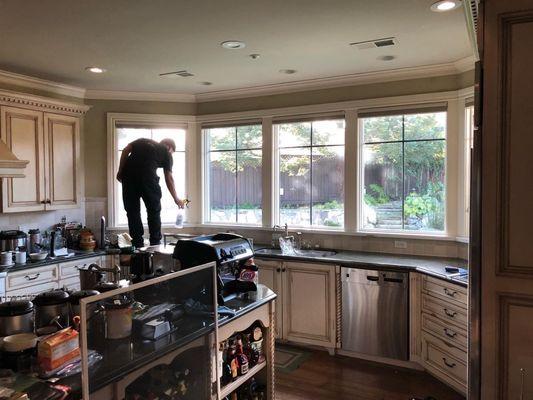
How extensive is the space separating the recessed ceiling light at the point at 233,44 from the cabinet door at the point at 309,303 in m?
2.10

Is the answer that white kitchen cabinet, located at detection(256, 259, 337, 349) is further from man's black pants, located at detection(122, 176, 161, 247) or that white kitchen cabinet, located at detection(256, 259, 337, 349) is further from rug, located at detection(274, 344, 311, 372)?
man's black pants, located at detection(122, 176, 161, 247)

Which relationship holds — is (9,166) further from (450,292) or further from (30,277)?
(450,292)

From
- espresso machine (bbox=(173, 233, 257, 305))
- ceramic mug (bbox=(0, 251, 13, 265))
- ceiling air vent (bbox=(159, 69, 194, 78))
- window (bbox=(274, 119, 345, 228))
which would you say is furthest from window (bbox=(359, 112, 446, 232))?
ceramic mug (bbox=(0, 251, 13, 265))

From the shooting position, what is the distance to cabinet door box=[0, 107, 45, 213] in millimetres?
3977

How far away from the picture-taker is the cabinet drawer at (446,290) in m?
3.10

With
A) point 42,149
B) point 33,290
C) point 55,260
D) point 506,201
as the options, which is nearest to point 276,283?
point 55,260

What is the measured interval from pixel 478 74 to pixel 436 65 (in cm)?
270

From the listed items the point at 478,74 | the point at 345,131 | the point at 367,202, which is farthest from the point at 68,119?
the point at 478,74

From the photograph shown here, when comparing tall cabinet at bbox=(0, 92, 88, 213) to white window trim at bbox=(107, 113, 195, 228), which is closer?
tall cabinet at bbox=(0, 92, 88, 213)

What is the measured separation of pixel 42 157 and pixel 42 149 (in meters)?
0.08

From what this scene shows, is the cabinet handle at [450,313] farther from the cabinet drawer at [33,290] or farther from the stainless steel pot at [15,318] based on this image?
the cabinet drawer at [33,290]

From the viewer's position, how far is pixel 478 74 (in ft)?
4.84

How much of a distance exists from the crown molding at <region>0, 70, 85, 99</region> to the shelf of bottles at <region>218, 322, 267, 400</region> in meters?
3.56

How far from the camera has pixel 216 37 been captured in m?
3.14
